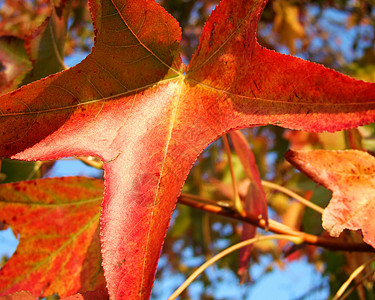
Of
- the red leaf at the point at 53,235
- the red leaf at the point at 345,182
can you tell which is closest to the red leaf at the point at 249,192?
the red leaf at the point at 345,182

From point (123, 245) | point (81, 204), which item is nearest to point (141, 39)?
point (123, 245)

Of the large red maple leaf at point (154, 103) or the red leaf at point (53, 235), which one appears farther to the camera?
the red leaf at point (53, 235)

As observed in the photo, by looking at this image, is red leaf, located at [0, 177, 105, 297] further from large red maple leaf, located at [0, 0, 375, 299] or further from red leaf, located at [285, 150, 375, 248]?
red leaf, located at [285, 150, 375, 248]

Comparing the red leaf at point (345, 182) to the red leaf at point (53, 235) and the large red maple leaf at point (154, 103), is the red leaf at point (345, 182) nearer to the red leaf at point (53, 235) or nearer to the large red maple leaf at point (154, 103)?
the large red maple leaf at point (154, 103)

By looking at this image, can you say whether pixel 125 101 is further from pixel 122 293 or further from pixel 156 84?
pixel 122 293

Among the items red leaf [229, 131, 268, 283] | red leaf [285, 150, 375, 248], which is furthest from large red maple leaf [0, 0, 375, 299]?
red leaf [229, 131, 268, 283]

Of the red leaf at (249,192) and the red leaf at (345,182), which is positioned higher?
the red leaf at (249,192)

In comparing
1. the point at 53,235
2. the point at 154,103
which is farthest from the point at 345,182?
the point at 53,235
